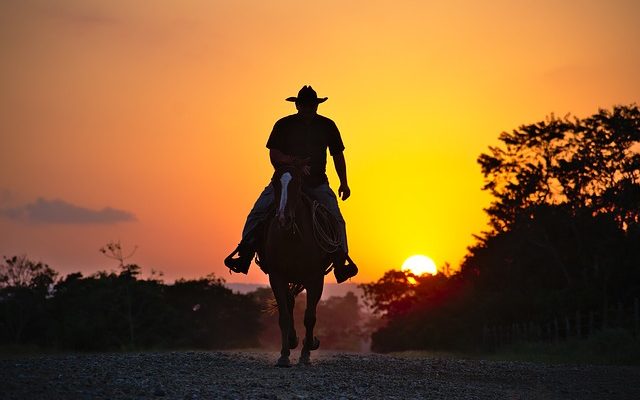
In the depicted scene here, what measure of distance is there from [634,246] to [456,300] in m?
15.7

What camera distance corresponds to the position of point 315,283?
1619 centimetres

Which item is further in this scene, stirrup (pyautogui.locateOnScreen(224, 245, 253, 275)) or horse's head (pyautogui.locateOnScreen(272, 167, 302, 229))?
stirrup (pyautogui.locateOnScreen(224, 245, 253, 275))

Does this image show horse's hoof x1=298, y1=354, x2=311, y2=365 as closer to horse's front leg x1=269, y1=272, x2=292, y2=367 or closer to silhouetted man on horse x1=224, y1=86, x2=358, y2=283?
horse's front leg x1=269, y1=272, x2=292, y2=367


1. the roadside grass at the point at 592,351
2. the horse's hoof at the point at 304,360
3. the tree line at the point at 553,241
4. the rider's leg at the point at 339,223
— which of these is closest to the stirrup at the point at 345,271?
the rider's leg at the point at 339,223

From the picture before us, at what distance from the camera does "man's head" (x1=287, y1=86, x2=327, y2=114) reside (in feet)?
54.5

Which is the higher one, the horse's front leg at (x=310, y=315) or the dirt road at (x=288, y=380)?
the horse's front leg at (x=310, y=315)

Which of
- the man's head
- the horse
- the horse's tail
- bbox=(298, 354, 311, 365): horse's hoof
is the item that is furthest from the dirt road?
the man's head

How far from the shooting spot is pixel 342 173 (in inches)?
681

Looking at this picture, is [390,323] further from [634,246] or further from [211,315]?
[634,246]

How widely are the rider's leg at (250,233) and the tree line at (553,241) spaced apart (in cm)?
3079

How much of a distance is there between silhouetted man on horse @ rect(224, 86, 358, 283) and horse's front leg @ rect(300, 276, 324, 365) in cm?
66

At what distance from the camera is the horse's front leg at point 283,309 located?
1599 centimetres

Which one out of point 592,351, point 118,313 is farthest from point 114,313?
point 592,351

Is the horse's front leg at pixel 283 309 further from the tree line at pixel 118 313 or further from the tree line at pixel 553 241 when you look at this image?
the tree line at pixel 553 241
